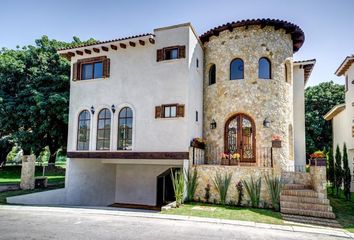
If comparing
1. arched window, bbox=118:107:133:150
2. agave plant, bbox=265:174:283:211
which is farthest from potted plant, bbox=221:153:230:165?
arched window, bbox=118:107:133:150

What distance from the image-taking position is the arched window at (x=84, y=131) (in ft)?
51.0

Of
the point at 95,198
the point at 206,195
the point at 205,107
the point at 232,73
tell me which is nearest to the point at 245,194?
the point at 206,195

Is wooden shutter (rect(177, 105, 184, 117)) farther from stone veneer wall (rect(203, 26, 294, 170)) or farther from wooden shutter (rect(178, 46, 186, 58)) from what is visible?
stone veneer wall (rect(203, 26, 294, 170))

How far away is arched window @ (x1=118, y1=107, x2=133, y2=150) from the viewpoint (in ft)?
47.9

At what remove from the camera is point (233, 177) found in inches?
495

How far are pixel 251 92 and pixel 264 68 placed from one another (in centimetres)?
164

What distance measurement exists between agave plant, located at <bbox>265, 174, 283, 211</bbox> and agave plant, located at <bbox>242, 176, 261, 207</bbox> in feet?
1.52

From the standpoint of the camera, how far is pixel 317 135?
3088 centimetres

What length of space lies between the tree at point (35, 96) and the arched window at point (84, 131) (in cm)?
487

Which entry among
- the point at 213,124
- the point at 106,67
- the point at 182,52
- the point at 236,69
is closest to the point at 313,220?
the point at 213,124

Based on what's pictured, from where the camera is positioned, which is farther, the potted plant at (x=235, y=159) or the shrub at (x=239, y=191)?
the potted plant at (x=235, y=159)

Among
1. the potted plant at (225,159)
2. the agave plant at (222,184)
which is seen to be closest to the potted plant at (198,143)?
the potted plant at (225,159)

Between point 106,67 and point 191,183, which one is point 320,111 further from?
point 106,67

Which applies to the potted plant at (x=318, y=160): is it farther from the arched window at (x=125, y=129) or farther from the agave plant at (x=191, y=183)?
the arched window at (x=125, y=129)
